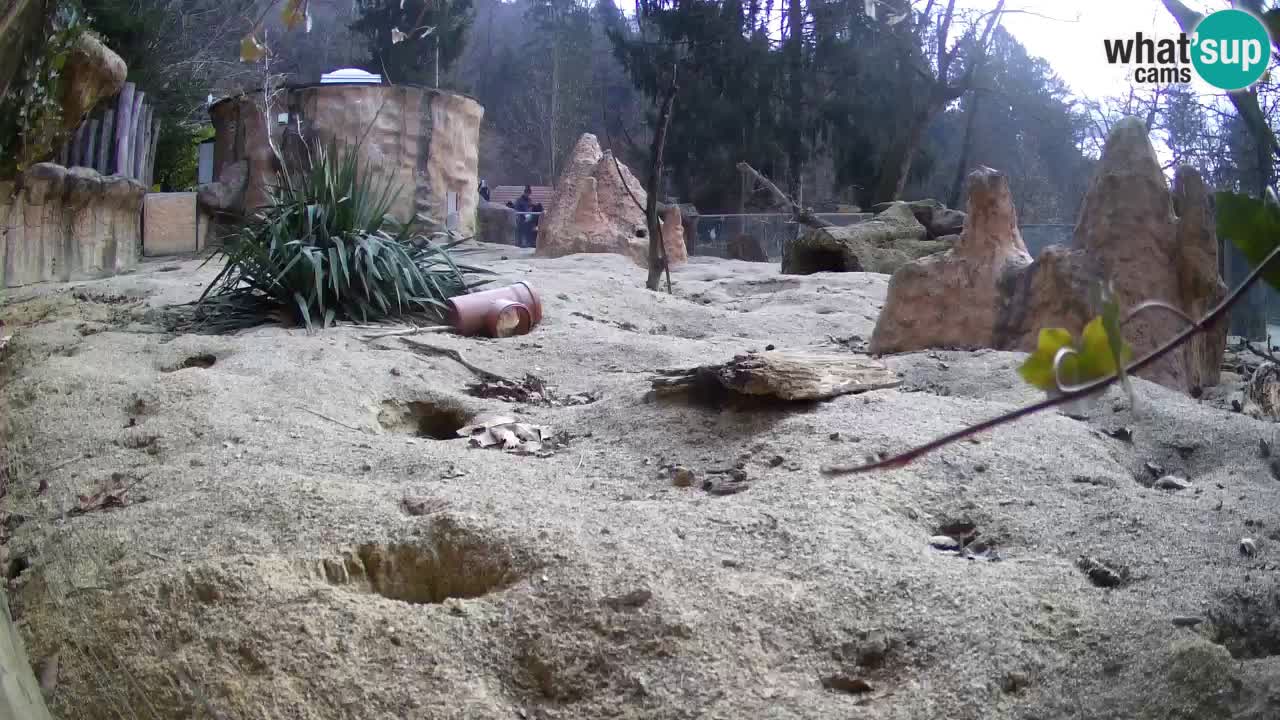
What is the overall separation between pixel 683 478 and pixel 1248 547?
4.05 feet

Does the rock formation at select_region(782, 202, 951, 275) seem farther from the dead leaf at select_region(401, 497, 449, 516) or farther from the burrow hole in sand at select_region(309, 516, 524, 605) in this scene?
the burrow hole in sand at select_region(309, 516, 524, 605)

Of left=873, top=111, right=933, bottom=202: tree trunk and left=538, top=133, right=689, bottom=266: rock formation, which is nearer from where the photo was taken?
left=538, top=133, right=689, bottom=266: rock formation

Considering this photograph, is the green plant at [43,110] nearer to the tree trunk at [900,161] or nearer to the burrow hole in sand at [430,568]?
the burrow hole in sand at [430,568]

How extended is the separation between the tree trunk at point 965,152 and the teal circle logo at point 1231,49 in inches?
398

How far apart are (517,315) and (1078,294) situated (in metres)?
2.59

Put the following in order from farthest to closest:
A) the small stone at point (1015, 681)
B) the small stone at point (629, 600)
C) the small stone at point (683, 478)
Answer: the small stone at point (683, 478), the small stone at point (629, 600), the small stone at point (1015, 681)

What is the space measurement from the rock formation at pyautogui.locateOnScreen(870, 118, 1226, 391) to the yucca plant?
8.60 feet

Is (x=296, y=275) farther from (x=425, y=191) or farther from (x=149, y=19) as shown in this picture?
(x=149, y=19)

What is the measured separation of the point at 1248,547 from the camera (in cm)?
200

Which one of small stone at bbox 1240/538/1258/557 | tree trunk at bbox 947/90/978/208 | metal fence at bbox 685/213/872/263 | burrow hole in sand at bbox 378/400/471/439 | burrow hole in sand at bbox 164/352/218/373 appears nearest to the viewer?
small stone at bbox 1240/538/1258/557

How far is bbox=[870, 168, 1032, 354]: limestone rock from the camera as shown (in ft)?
14.2

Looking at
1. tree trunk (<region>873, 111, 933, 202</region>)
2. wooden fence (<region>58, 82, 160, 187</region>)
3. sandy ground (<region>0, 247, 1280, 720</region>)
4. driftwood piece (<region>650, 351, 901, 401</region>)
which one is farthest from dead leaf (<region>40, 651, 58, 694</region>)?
tree trunk (<region>873, 111, 933, 202</region>)

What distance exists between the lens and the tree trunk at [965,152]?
11.2 meters

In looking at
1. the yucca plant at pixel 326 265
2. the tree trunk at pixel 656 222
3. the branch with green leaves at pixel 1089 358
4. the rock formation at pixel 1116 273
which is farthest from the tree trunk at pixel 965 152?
the branch with green leaves at pixel 1089 358
